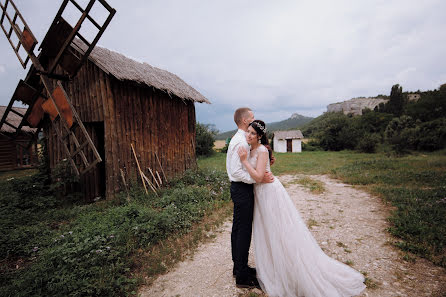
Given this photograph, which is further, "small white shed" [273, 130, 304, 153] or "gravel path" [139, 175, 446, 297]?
"small white shed" [273, 130, 304, 153]

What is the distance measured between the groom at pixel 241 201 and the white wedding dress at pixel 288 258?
A: 15 cm

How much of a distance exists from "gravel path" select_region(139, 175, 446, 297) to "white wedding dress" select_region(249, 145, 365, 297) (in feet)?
0.89

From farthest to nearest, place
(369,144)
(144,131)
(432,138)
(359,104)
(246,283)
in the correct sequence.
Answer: (359,104) → (369,144) → (432,138) → (144,131) → (246,283)

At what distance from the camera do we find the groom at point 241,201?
2902 mm

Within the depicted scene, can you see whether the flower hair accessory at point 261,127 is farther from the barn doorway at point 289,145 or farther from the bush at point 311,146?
the bush at point 311,146

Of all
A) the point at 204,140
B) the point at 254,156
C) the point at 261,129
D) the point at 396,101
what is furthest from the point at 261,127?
the point at 396,101

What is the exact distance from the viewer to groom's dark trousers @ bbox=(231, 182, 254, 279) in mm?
2963

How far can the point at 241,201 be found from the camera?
295 cm

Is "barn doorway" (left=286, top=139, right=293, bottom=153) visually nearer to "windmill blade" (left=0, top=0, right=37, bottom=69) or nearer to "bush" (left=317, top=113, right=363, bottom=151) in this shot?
"bush" (left=317, top=113, right=363, bottom=151)

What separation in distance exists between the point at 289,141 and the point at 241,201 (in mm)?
35493

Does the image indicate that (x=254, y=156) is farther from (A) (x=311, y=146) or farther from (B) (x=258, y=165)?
(A) (x=311, y=146)

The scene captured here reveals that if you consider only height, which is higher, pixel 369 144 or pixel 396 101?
pixel 396 101

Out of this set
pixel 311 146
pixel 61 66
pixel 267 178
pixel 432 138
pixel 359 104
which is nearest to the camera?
pixel 267 178

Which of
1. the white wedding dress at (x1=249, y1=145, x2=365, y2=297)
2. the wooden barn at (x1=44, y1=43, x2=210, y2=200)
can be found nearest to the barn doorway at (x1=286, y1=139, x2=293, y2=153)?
the wooden barn at (x1=44, y1=43, x2=210, y2=200)
